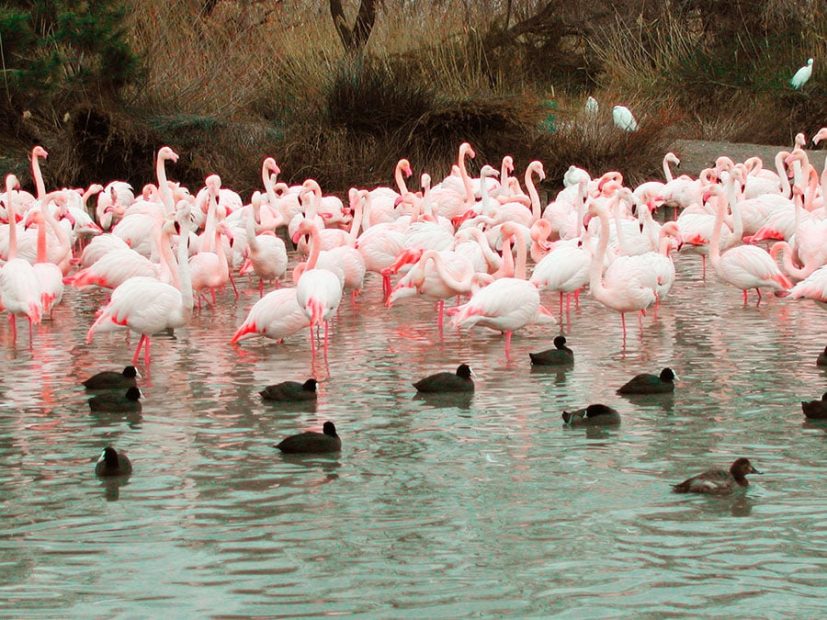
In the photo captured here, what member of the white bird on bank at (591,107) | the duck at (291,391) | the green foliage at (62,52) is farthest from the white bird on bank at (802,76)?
the duck at (291,391)

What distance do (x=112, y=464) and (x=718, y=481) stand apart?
3.18m

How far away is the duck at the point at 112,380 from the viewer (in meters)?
9.95

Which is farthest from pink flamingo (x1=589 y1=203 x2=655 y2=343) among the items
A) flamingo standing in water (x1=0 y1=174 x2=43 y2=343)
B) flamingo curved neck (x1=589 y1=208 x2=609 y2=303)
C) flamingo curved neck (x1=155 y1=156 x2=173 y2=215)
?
flamingo curved neck (x1=155 y1=156 x2=173 y2=215)

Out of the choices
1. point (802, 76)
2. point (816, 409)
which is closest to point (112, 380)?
point (816, 409)

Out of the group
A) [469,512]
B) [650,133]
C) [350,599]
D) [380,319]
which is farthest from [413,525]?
[650,133]

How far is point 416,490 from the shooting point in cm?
748

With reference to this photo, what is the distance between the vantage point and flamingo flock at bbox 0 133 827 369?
11570mm

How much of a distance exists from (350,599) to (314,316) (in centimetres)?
540

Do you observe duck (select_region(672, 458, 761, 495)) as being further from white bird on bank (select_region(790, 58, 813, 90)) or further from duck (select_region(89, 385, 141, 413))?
white bird on bank (select_region(790, 58, 813, 90))

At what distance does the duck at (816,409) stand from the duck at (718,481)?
149 cm

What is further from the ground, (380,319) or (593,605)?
(380,319)

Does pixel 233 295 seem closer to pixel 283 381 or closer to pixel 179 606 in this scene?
pixel 283 381

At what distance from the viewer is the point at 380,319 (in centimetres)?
1348

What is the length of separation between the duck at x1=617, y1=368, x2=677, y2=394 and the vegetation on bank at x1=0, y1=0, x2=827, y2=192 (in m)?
14.3
